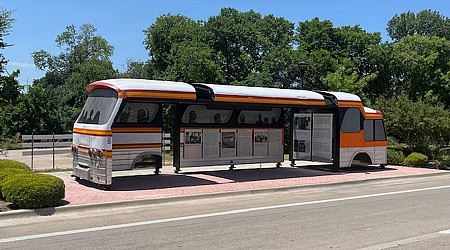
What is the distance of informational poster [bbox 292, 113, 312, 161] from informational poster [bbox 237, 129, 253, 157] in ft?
8.30

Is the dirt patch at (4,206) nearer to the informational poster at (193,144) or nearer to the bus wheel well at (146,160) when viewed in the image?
the bus wheel well at (146,160)

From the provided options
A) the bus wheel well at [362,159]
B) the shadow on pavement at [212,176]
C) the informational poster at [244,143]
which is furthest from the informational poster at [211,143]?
the bus wheel well at [362,159]

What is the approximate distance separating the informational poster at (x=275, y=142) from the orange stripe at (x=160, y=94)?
209 inches

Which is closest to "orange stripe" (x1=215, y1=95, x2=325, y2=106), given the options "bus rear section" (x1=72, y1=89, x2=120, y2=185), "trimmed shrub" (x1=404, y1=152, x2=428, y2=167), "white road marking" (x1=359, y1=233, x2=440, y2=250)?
"bus rear section" (x1=72, y1=89, x2=120, y2=185)

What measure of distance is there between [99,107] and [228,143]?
210 inches

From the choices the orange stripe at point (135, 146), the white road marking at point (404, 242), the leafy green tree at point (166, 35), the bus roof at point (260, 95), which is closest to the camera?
the white road marking at point (404, 242)

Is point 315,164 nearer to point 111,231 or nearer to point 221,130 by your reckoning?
point 221,130

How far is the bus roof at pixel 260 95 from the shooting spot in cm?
1521

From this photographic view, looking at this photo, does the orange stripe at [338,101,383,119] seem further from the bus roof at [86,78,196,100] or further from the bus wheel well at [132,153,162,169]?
the bus wheel well at [132,153,162,169]

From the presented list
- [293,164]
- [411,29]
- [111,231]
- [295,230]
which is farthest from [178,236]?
[411,29]

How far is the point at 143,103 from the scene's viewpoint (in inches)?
579

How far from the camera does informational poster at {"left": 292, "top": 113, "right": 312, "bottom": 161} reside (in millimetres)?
19578

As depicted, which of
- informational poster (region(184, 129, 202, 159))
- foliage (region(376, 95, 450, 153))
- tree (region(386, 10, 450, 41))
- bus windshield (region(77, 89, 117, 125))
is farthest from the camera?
Answer: tree (region(386, 10, 450, 41))

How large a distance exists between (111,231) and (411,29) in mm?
78212
